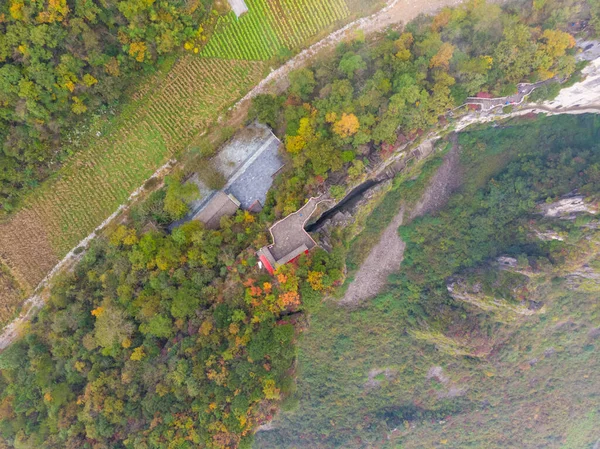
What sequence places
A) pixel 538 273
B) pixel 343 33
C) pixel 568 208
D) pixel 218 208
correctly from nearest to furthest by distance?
pixel 538 273
pixel 218 208
pixel 568 208
pixel 343 33

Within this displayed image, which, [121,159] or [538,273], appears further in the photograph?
[121,159]

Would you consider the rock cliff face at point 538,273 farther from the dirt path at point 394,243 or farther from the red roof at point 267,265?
the red roof at point 267,265

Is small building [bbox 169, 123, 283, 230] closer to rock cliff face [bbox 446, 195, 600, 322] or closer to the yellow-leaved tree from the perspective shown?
the yellow-leaved tree

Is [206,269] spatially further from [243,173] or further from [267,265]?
[243,173]

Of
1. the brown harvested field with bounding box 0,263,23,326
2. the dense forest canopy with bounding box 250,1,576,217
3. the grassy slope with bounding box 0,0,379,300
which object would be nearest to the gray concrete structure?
the grassy slope with bounding box 0,0,379,300

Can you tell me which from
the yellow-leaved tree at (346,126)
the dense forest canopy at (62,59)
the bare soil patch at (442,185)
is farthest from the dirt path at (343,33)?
the bare soil patch at (442,185)

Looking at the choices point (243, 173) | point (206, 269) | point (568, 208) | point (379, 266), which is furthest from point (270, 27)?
point (568, 208)

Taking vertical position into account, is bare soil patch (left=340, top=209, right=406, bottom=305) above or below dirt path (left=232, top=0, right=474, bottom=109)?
below

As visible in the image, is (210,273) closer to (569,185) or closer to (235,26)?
(235,26)
